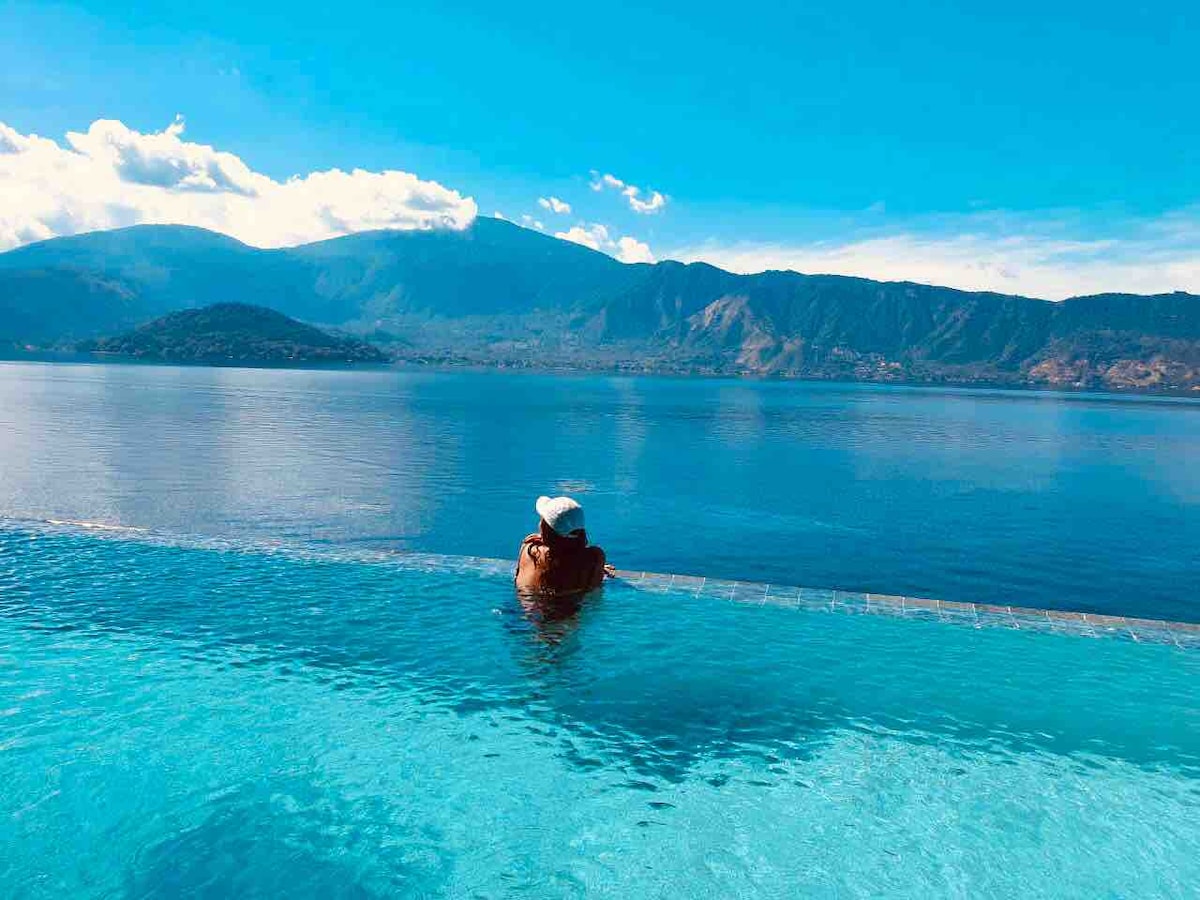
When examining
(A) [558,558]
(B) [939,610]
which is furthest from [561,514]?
(B) [939,610]

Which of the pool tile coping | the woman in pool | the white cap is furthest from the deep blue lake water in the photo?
the white cap

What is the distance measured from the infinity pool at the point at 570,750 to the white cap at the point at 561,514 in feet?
7.29

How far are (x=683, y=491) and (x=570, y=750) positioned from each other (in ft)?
107

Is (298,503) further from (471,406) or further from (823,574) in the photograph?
(471,406)

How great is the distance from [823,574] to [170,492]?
101ft

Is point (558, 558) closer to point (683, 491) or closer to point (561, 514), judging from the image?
Result: point (561, 514)

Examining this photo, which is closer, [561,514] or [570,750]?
[570,750]

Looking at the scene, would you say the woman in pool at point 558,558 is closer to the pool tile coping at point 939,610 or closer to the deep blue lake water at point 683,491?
the pool tile coping at point 939,610

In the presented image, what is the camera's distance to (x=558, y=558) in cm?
2211

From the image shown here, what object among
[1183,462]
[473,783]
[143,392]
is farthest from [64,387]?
[1183,462]

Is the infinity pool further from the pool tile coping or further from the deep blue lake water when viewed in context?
the deep blue lake water

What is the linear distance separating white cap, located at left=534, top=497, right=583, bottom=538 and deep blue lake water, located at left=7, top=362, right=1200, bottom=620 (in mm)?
8261

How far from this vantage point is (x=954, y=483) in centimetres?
5219

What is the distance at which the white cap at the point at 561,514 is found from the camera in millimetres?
21234
